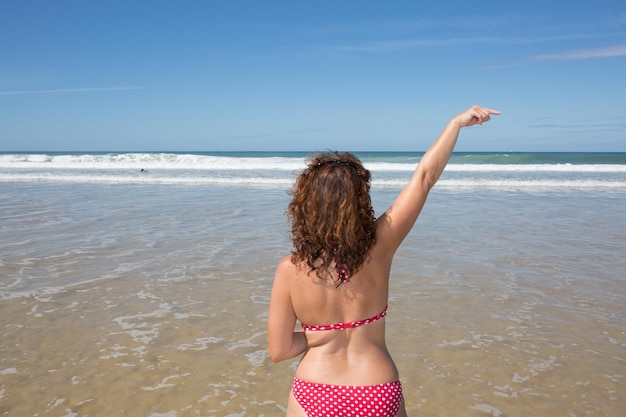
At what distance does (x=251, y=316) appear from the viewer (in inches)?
208

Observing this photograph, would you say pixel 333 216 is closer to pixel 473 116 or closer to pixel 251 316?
pixel 473 116

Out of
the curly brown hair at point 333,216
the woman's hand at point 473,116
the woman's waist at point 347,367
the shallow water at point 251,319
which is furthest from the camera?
Result: the shallow water at point 251,319

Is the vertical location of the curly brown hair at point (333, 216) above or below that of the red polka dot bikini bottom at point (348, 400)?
above

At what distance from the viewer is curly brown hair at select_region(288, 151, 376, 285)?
1.88m

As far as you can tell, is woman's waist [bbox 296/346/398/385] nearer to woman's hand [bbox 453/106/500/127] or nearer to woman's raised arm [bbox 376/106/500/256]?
woman's raised arm [bbox 376/106/500/256]

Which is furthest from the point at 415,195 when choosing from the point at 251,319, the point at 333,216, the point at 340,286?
the point at 251,319

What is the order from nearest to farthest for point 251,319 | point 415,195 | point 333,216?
point 333,216
point 415,195
point 251,319

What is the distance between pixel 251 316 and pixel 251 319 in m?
0.08

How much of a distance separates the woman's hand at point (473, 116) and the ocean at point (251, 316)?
7.20 feet

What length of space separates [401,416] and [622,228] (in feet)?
33.1

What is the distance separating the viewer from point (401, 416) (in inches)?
81.4

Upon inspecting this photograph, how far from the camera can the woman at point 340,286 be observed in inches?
74.6

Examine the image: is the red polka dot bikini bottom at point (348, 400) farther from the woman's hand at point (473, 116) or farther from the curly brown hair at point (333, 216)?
the woman's hand at point (473, 116)

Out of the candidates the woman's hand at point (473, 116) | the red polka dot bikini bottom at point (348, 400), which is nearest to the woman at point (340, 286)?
the red polka dot bikini bottom at point (348, 400)
